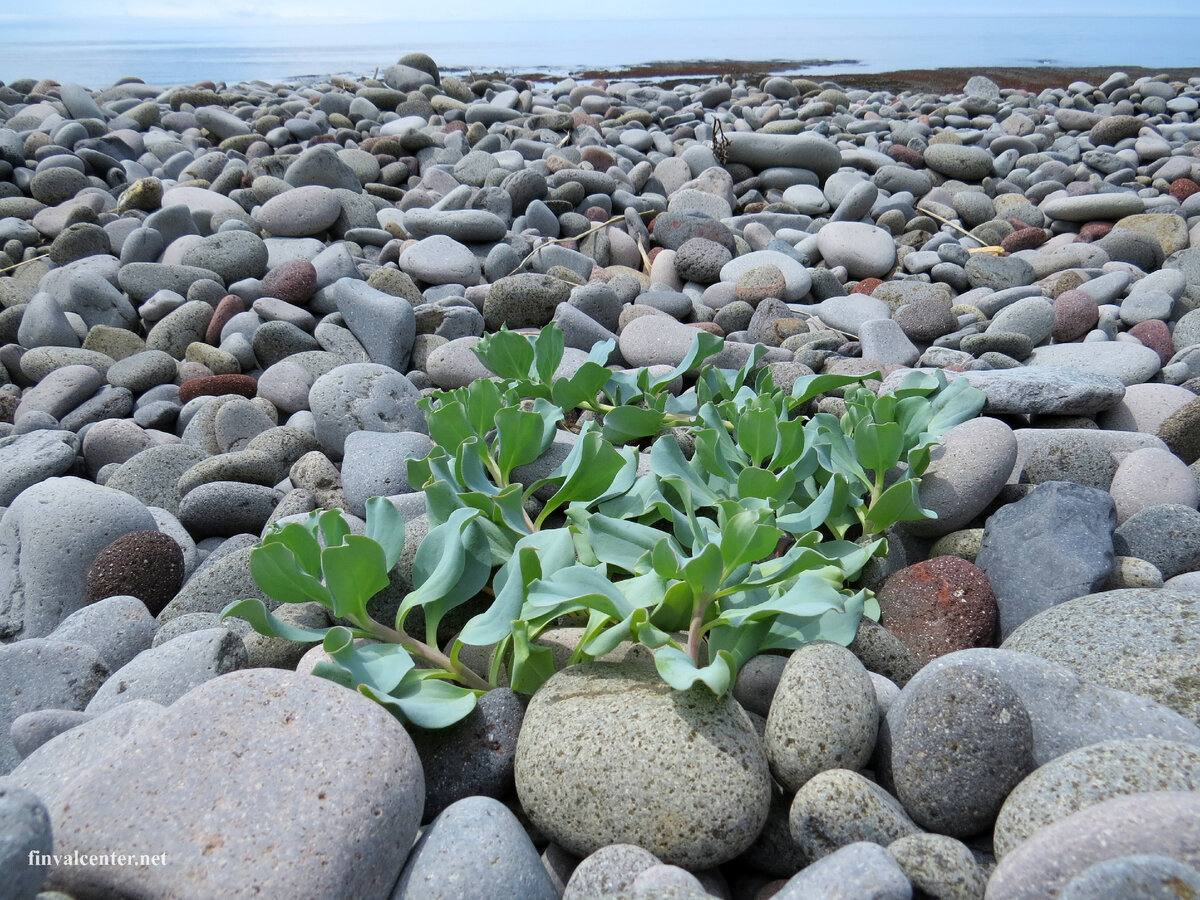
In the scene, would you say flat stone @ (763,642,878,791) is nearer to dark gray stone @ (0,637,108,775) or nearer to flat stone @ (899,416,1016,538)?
flat stone @ (899,416,1016,538)

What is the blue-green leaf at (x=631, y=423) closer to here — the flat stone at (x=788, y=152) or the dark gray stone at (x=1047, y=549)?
the dark gray stone at (x=1047, y=549)

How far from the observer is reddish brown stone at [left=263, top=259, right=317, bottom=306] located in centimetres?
381

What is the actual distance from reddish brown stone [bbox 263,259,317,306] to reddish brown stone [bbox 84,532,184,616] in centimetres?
196

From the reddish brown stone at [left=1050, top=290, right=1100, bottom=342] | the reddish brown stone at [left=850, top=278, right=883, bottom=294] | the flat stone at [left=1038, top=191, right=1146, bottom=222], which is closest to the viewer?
the reddish brown stone at [left=1050, top=290, right=1100, bottom=342]

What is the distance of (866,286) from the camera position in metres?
4.26

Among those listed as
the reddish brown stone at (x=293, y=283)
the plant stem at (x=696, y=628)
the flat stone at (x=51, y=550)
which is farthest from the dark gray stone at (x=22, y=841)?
the reddish brown stone at (x=293, y=283)

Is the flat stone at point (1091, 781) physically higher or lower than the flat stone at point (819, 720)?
higher

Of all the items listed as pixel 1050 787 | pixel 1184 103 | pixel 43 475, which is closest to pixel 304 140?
pixel 43 475

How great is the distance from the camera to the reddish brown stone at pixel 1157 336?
3326 mm

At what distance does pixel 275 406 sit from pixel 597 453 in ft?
6.21

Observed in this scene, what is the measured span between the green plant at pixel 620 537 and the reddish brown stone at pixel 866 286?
200 centimetres

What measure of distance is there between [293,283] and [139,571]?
6.81ft

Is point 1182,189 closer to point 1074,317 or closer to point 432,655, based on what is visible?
point 1074,317

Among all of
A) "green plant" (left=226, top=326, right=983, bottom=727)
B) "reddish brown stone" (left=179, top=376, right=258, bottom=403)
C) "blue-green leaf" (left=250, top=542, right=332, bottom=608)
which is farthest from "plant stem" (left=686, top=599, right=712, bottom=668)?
"reddish brown stone" (left=179, top=376, right=258, bottom=403)
